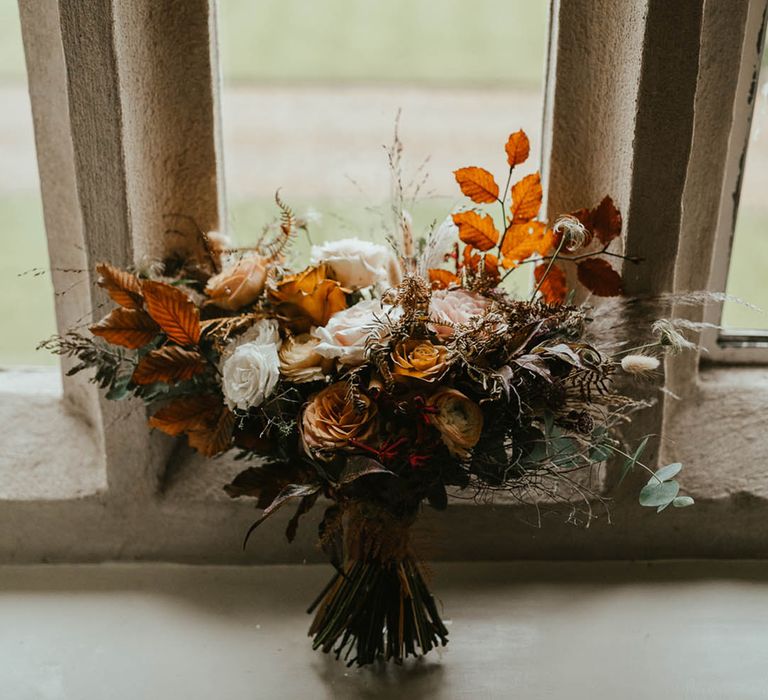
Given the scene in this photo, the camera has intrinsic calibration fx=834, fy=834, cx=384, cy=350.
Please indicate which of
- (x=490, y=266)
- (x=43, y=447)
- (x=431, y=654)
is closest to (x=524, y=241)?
(x=490, y=266)

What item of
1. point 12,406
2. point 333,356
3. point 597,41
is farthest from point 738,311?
point 12,406

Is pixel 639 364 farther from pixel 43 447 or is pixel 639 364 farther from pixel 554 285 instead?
pixel 43 447

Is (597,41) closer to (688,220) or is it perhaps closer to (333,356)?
(688,220)

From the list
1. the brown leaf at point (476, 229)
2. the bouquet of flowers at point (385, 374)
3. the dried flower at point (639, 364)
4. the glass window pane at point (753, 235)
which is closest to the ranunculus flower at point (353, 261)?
the bouquet of flowers at point (385, 374)

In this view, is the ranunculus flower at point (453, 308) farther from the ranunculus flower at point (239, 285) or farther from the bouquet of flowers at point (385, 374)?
the ranunculus flower at point (239, 285)

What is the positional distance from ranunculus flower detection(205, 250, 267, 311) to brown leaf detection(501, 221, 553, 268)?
319 millimetres

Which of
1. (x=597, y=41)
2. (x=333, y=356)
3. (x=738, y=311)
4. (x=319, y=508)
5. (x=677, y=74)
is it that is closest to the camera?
(x=333, y=356)

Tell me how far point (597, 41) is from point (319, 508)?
0.83 metres

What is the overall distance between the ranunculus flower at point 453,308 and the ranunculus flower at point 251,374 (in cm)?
19

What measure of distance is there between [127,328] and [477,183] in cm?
47

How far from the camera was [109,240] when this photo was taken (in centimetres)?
118

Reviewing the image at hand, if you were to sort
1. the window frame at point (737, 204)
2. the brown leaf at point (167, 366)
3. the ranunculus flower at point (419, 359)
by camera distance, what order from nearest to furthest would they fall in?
the ranunculus flower at point (419, 359), the brown leaf at point (167, 366), the window frame at point (737, 204)

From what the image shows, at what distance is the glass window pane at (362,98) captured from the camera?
136 centimetres

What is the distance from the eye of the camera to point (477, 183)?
3.50 ft
